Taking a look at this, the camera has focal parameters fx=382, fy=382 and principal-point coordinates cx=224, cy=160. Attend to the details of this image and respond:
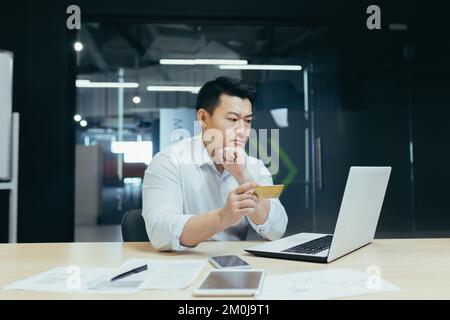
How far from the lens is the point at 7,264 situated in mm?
1175

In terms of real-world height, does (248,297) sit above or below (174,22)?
below

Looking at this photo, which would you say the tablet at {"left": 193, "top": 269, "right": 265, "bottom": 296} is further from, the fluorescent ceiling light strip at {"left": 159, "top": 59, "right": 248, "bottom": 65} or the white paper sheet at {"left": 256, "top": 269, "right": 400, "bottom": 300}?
the fluorescent ceiling light strip at {"left": 159, "top": 59, "right": 248, "bottom": 65}

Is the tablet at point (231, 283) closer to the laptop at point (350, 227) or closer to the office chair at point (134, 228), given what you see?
the laptop at point (350, 227)

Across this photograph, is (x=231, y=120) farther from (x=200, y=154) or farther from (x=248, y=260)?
(x=248, y=260)

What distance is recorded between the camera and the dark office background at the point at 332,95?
340 centimetres

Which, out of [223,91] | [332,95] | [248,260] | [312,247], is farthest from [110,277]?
[332,95]

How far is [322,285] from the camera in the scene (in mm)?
900

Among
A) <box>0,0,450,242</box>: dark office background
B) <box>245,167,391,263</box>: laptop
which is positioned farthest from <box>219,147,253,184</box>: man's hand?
<box>0,0,450,242</box>: dark office background

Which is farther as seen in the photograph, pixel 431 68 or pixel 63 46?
pixel 431 68

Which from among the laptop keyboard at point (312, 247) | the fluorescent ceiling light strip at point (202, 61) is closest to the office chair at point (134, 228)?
the laptop keyboard at point (312, 247)

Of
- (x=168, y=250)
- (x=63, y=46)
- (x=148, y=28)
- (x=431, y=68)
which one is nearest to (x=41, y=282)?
(x=168, y=250)

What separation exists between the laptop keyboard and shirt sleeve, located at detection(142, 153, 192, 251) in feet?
1.30

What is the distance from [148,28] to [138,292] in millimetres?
3410

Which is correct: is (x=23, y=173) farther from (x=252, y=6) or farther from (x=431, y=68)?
(x=431, y=68)
